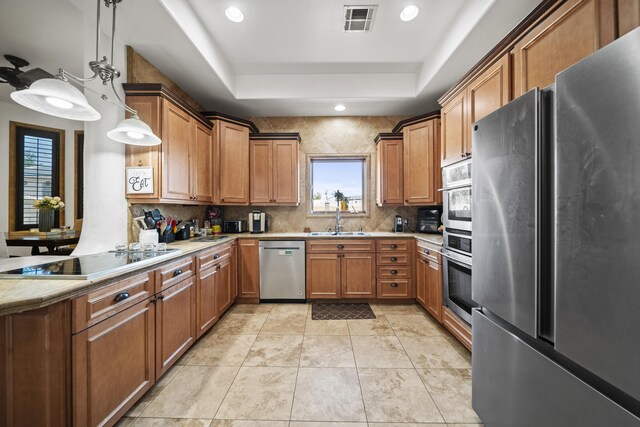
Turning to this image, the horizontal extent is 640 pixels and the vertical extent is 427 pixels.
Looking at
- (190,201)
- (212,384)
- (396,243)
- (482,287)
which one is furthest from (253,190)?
(482,287)

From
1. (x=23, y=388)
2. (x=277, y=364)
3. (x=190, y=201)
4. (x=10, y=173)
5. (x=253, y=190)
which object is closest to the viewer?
(x=23, y=388)

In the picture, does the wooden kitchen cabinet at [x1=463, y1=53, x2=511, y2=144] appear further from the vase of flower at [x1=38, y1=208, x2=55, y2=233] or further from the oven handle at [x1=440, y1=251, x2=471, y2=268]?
the vase of flower at [x1=38, y1=208, x2=55, y2=233]

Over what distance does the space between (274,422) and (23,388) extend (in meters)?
1.17

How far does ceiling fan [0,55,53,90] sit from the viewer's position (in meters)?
2.59

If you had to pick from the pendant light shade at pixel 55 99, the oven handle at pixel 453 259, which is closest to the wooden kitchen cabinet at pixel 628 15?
the oven handle at pixel 453 259

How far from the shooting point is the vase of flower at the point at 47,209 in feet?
9.71

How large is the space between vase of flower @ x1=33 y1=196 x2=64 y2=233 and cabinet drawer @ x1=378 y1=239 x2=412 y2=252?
165 inches

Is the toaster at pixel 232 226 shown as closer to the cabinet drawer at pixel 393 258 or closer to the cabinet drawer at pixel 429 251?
the cabinet drawer at pixel 393 258

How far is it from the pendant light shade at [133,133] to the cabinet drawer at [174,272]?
1.00 m

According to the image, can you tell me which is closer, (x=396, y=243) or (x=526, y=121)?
(x=526, y=121)

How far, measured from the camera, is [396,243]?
10.3 ft

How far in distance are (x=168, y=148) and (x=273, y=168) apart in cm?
146

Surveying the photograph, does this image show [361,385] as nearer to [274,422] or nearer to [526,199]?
[274,422]

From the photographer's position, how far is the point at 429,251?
2691 millimetres
